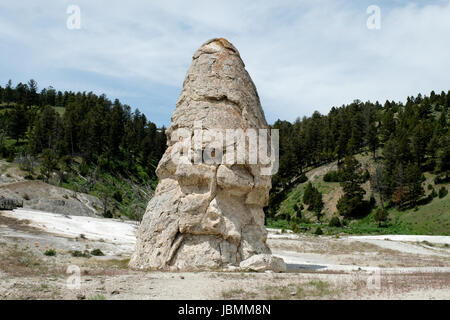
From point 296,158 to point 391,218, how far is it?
37767 millimetres

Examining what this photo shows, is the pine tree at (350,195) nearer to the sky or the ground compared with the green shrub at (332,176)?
nearer to the ground

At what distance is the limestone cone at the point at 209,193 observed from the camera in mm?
18359

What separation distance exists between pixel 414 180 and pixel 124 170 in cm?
6224

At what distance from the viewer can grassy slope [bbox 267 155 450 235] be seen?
62.2 metres

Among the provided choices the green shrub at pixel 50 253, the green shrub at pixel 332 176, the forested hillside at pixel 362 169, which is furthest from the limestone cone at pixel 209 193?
the green shrub at pixel 332 176

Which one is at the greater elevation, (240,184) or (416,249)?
(240,184)

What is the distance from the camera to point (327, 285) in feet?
41.3

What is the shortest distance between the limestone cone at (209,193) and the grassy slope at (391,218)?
4564 centimetres

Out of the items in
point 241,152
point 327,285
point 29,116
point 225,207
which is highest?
point 29,116

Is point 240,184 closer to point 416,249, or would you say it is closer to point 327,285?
point 327,285

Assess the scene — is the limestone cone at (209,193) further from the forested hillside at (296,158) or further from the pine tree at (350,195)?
the pine tree at (350,195)

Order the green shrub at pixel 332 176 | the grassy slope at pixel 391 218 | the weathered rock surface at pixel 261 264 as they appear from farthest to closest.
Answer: the green shrub at pixel 332 176 → the grassy slope at pixel 391 218 → the weathered rock surface at pixel 261 264
